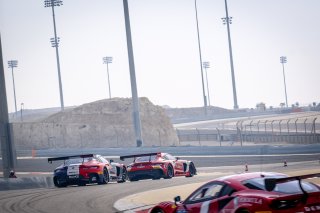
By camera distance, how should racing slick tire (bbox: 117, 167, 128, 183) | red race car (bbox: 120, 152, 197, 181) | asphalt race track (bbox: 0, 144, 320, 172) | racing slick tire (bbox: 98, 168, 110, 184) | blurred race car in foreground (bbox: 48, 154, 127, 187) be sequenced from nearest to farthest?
blurred race car in foreground (bbox: 48, 154, 127, 187) < racing slick tire (bbox: 98, 168, 110, 184) < red race car (bbox: 120, 152, 197, 181) < racing slick tire (bbox: 117, 167, 128, 183) < asphalt race track (bbox: 0, 144, 320, 172)

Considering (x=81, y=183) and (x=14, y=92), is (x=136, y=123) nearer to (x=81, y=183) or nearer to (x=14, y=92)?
(x=81, y=183)

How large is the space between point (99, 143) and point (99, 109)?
1116 cm

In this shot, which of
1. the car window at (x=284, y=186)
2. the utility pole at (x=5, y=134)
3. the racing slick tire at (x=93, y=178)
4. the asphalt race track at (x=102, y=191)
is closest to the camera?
the car window at (x=284, y=186)

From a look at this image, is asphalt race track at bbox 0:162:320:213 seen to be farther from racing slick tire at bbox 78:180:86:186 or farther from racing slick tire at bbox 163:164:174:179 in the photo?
racing slick tire at bbox 163:164:174:179

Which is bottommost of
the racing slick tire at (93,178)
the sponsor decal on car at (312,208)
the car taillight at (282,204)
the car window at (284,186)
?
the racing slick tire at (93,178)

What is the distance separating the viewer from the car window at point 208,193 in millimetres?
11117

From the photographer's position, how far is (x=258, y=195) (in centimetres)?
1026

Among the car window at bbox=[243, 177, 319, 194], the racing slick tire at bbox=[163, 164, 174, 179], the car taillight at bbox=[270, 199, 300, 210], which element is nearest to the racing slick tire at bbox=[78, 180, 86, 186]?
the racing slick tire at bbox=[163, 164, 174, 179]

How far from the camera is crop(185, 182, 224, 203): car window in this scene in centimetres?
1112

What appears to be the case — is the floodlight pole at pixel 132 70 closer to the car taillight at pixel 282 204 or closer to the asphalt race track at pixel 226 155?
the asphalt race track at pixel 226 155

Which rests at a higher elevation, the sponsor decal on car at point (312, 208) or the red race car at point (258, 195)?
the red race car at point (258, 195)

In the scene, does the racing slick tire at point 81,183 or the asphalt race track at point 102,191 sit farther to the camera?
the racing slick tire at point 81,183

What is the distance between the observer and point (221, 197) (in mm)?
10938

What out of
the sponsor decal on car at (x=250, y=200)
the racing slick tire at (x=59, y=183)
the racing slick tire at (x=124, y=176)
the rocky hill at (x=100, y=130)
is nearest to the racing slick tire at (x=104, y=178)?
the racing slick tire at (x=59, y=183)
